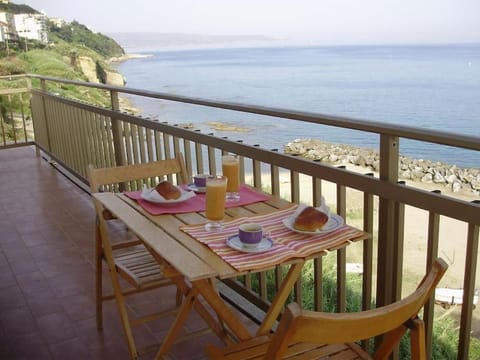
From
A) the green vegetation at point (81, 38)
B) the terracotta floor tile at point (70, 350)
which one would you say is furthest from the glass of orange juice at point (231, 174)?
the green vegetation at point (81, 38)

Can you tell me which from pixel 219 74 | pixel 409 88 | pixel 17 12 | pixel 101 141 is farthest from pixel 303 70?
pixel 101 141

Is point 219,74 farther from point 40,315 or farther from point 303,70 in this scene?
Answer: point 40,315

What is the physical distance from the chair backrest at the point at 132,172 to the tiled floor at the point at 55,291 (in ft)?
2.68

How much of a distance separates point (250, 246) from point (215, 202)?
0.33 m

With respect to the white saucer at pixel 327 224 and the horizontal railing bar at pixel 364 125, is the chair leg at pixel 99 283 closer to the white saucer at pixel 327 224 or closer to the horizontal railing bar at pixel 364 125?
the horizontal railing bar at pixel 364 125

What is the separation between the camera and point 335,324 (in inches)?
45.9

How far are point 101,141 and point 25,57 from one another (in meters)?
32.4

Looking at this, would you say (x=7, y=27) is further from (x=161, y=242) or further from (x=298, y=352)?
(x=298, y=352)

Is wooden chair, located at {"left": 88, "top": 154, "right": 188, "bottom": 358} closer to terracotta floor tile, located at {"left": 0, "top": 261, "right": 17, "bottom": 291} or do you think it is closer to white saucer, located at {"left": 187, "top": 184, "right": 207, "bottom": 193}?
white saucer, located at {"left": 187, "top": 184, "right": 207, "bottom": 193}

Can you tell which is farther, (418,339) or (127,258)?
(127,258)

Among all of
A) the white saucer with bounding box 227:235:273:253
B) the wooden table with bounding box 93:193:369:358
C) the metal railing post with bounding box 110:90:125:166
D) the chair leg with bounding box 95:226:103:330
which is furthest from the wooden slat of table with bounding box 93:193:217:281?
the metal railing post with bounding box 110:90:125:166

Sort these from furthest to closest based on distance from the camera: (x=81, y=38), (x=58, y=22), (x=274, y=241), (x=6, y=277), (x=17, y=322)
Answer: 1. (x=81, y=38)
2. (x=58, y=22)
3. (x=6, y=277)
4. (x=17, y=322)
5. (x=274, y=241)

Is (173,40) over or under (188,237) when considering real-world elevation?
over

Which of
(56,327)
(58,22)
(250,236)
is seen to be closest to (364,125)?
(250,236)
